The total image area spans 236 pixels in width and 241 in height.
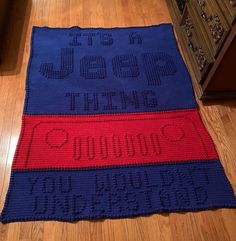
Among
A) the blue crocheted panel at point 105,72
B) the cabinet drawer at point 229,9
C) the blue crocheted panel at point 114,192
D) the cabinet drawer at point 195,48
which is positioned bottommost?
the blue crocheted panel at point 114,192

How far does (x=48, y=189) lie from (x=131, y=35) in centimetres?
99

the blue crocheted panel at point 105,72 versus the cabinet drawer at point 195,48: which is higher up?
the cabinet drawer at point 195,48

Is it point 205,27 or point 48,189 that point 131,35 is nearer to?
point 205,27

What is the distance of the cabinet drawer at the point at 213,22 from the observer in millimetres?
1174

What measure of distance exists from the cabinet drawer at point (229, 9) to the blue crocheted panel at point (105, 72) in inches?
16.6

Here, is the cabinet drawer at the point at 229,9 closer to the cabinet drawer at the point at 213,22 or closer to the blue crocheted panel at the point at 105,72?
the cabinet drawer at the point at 213,22

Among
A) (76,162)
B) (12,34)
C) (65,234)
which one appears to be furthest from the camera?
(12,34)

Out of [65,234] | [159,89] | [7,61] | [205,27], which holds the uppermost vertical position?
[205,27]

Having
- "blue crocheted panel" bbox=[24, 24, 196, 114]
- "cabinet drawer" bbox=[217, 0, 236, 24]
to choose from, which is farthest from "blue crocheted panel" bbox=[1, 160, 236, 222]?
"cabinet drawer" bbox=[217, 0, 236, 24]

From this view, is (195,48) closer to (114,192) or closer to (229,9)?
(229,9)

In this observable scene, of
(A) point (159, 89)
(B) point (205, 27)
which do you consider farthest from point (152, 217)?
(B) point (205, 27)

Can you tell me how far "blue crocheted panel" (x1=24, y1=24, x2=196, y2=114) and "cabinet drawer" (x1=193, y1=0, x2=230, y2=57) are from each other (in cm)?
26

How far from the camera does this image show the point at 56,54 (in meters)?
1.54

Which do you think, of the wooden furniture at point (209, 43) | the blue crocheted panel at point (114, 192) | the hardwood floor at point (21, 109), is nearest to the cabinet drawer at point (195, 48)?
the wooden furniture at point (209, 43)
